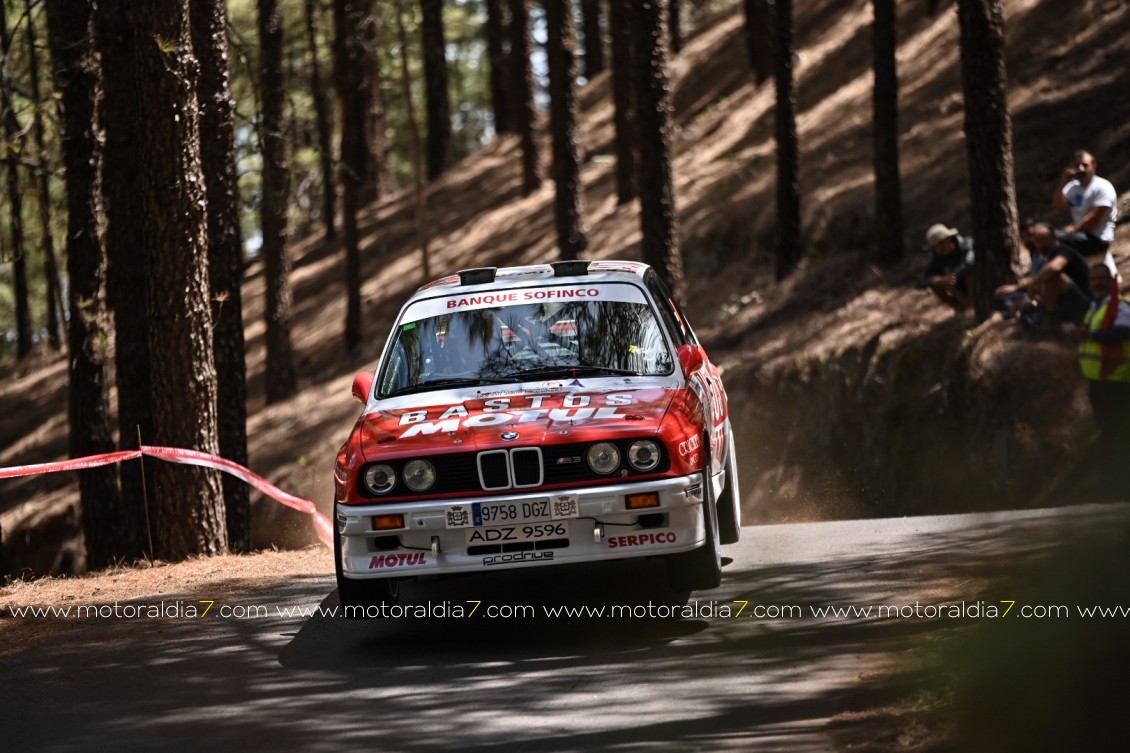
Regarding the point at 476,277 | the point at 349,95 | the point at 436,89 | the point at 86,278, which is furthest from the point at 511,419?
the point at 436,89

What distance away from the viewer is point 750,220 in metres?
26.4

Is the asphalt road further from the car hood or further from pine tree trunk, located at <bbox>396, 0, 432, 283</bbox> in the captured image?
pine tree trunk, located at <bbox>396, 0, 432, 283</bbox>

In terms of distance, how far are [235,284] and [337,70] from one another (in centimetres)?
1653

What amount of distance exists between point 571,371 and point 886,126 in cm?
1371

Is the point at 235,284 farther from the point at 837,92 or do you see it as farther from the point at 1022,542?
the point at 837,92

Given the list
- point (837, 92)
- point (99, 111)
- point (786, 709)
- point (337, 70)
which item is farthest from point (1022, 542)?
point (337, 70)

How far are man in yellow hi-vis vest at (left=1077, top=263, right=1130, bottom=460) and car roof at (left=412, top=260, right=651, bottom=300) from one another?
3969 millimetres

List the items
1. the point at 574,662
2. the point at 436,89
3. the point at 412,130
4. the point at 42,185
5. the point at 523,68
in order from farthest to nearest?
the point at 436,89 → the point at 523,68 → the point at 412,130 → the point at 42,185 → the point at 574,662

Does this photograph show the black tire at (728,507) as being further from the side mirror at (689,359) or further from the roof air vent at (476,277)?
the roof air vent at (476,277)

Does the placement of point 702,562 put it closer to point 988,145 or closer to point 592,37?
point 988,145

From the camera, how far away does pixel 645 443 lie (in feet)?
26.2

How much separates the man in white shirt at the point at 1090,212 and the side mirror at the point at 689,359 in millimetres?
7635

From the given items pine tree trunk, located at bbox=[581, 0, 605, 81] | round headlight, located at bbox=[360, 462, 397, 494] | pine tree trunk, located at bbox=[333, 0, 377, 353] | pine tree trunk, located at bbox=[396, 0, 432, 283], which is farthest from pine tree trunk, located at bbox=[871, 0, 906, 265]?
pine tree trunk, located at bbox=[581, 0, 605, 81]

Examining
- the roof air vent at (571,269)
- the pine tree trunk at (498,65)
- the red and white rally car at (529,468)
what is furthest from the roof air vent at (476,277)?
the pine tree trunk at (498,65)
